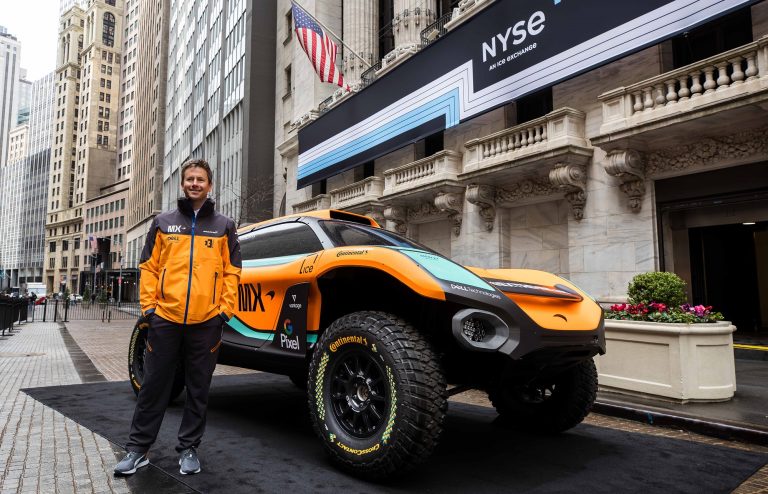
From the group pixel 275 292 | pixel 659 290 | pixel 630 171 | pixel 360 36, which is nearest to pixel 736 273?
pixel 630 171

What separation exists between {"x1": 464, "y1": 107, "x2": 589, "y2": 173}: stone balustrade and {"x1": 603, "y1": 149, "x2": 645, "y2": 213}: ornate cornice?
117cm

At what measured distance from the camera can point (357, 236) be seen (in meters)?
4.19

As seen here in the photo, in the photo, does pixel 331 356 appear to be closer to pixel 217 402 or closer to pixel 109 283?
pixel 217 402

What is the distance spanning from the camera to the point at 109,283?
81750mm

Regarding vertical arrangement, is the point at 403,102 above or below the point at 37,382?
above

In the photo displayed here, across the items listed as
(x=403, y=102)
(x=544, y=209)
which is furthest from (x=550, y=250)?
(x=403, y=102)

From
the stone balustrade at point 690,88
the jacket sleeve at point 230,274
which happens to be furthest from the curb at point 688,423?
the stone balustrade at point 690,88

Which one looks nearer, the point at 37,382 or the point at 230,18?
the point at 37,382

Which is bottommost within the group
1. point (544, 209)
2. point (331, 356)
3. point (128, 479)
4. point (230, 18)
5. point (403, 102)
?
point (128, 479)

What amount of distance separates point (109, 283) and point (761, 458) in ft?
303

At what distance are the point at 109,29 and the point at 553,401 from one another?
143 metres

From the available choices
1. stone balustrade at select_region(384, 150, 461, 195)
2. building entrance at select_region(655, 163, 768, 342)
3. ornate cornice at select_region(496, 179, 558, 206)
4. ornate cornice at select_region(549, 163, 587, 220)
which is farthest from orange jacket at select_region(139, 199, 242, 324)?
stone balustrade at select_region(384, 150, 461, 195)

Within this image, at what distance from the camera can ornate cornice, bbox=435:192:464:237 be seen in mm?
15961

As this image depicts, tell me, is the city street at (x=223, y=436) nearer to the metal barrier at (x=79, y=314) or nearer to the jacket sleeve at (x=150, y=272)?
the jacket sleeve at (x=150, y=272)
